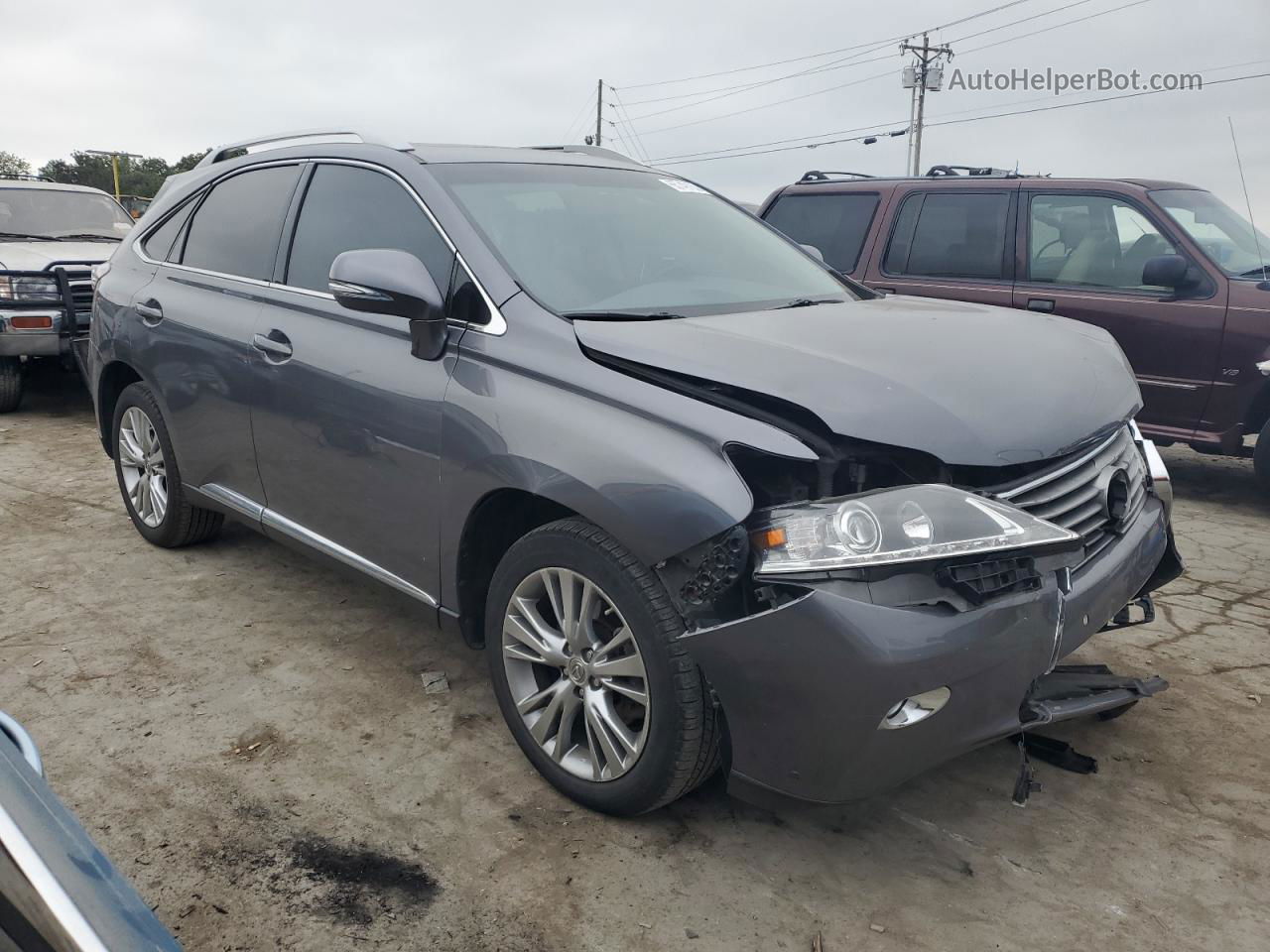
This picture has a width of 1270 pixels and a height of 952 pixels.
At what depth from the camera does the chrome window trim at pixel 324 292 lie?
113 inches

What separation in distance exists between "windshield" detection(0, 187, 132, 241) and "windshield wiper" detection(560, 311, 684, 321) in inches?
301

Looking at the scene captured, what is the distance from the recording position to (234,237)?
4.05 m

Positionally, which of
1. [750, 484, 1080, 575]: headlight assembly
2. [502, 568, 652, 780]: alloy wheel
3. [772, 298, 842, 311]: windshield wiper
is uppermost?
[772, 298, 842, 311]: windshield wiper

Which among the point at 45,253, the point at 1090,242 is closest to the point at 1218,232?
the point at 1090,242

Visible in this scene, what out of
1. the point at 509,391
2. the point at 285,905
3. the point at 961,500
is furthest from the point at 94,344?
the point at 961,500

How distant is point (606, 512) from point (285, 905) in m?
1.16

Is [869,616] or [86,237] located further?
[86,237]

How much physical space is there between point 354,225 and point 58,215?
24.7 feet

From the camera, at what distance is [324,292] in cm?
349

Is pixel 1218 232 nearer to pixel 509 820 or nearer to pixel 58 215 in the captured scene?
pixel 509 820

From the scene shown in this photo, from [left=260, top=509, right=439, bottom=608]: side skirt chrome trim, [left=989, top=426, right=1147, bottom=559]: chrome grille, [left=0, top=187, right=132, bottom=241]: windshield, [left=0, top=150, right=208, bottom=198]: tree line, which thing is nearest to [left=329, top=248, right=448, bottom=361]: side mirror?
[left=260, top=509, right=439, bottom=608]: side skirt chrome trim

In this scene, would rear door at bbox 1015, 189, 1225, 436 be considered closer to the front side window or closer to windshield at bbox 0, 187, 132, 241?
the front side window

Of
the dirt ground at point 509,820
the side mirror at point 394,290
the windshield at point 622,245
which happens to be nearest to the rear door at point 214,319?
the dirt ground at point 509,820

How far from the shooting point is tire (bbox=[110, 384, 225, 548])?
14.4ft
